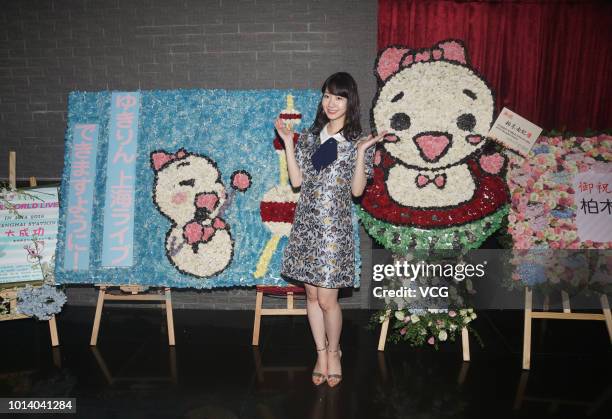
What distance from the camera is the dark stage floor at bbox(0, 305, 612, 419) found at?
257 centimetres

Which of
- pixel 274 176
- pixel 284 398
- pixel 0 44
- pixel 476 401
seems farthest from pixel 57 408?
pixel 0 44

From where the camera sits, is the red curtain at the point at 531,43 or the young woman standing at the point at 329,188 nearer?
the young woman standing at the point at 329,188

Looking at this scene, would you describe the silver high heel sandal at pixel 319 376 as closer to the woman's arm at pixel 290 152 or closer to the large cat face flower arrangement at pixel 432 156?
the large cat face flower arrangement at pixel 432 156

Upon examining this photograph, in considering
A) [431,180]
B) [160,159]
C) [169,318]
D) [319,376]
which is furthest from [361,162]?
[169,318]

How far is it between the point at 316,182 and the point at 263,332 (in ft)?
4.86

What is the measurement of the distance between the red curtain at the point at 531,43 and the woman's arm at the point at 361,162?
4.18ft

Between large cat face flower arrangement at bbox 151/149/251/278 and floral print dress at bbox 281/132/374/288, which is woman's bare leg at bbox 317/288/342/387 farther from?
large cat face flower arrangement at bbox 151/149/251/278

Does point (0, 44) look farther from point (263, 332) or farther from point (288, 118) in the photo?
point (263, 332)

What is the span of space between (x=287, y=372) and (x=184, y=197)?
1404mm

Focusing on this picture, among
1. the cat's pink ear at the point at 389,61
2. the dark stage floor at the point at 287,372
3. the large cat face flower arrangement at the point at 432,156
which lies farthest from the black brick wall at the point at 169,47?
the dark stage floor at the point at 287,372

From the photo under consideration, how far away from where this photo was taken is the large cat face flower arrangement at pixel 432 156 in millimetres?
3064

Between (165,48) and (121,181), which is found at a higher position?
(165,48)

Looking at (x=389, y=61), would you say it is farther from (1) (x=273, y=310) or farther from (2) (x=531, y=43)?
(1) (x=273, y=310)

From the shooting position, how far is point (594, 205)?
3062 millimetres
